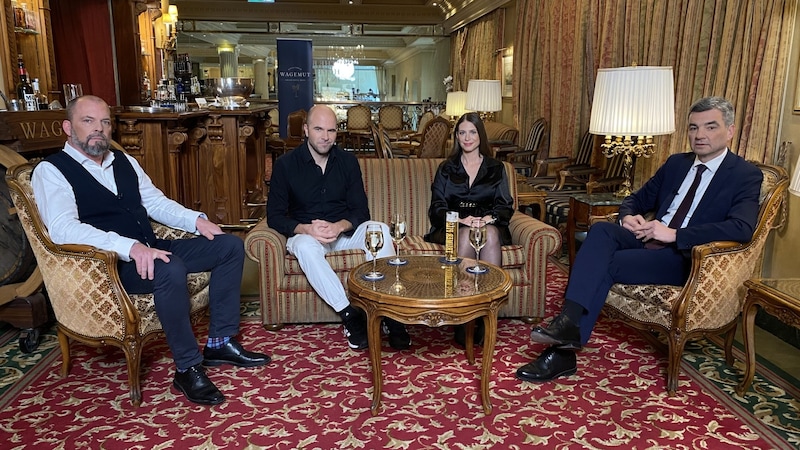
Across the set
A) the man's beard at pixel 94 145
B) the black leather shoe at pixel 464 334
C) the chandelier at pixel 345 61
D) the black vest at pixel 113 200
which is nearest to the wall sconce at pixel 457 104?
the black leather shoe at pixel 464 334

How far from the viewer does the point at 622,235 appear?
2.95m

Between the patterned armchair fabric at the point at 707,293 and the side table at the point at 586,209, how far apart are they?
1095 millimetres

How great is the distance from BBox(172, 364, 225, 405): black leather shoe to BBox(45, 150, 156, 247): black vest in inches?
26.6

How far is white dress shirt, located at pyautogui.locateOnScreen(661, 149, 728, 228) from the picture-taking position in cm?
284

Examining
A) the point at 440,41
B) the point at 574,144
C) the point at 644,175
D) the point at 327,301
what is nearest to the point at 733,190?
the point at 327,301

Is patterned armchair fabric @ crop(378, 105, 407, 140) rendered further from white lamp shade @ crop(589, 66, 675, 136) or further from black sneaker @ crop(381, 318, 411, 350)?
black sneaker @ crop(381, 318, 411, 350)

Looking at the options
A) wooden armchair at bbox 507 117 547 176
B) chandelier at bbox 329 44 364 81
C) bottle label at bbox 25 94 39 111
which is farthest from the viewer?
chandelier at bbox 329 44 364 81

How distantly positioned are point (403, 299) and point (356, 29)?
12487 mm

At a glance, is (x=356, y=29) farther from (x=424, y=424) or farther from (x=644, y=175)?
(x=424, y=424)

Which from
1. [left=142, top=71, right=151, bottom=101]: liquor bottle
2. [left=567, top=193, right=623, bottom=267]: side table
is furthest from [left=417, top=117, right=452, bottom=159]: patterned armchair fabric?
[left=142, top=71, right=151, bottom=101]: liquor bottle

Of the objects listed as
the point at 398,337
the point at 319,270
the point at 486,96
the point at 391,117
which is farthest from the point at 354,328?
the point at 391,117

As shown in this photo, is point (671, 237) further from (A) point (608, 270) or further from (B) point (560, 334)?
(B) point (560, 334)

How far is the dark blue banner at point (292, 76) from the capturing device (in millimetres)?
10227

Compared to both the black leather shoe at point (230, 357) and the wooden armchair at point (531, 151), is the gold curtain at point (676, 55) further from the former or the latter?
the black leather shoe at point (230, 357)
